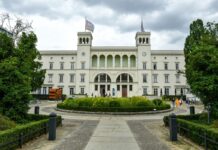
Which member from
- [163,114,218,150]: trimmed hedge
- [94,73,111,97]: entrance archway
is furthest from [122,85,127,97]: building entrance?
[163,114,218,150]: trimmed hedge

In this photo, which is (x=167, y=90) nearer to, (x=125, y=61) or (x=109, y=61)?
(x=125, y=61)

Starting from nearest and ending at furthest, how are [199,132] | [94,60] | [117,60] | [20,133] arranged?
1. [20,133]
2. [199,132]
3. [117,60]
4. [94,60]

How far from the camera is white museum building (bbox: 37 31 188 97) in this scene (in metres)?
65.2

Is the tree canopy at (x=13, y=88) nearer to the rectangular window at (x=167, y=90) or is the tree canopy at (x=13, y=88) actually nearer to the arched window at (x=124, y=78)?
the arched window at (x=124, y=78)

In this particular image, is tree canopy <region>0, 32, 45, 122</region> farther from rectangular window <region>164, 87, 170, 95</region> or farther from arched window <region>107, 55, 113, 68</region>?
rectangular window <region>164, 87, 170, 95</region>

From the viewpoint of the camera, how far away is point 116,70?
6550cm

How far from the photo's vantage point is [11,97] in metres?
13.5

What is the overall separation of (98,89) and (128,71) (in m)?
9.92

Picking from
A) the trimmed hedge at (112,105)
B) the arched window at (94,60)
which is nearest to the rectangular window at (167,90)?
the arched window at (94,60)

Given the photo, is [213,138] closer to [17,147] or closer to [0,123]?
[17,147]

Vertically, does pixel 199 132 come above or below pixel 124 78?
below

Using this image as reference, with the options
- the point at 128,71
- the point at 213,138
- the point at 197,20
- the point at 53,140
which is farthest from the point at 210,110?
the point at 128,71

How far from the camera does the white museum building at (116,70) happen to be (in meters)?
65.2

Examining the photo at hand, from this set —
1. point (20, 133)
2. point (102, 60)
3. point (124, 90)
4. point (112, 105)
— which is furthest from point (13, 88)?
point (102, 60)
